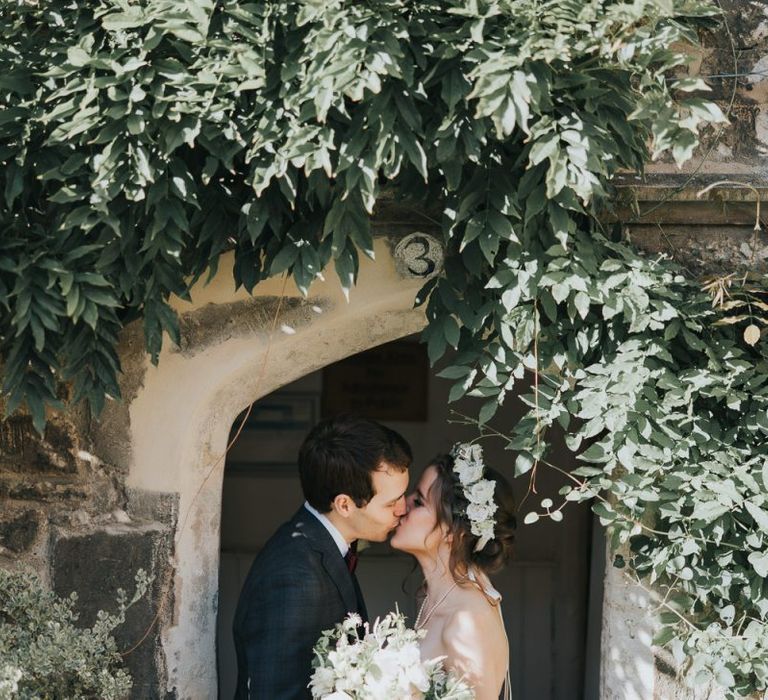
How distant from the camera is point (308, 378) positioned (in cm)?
552

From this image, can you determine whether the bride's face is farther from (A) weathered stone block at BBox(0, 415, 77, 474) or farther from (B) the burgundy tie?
(A) weathered stone block at BBox(0, 415, 77, 474)

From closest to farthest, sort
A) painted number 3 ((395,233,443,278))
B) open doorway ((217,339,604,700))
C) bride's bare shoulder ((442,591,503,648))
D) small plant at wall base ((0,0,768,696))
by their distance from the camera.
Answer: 1. small plant at wall base ((0,0,768,696))
2. painted number 3 ((395,233,443,278))
3. bride's bare shoulder ((442,591,503,648))
4. open doorway ((217,339,604,700))

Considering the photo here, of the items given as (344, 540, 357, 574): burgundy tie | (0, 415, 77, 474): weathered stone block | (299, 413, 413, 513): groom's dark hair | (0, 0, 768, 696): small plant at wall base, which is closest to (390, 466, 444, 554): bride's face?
(344, 540, 357, 574): burgundy tie

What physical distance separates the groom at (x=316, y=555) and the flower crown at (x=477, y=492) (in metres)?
0.19

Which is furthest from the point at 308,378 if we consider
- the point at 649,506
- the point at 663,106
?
the point at 663,106

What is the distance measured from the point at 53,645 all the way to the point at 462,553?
1.28 meters

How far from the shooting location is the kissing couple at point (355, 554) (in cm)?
282

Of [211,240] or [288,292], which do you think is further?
[288,292]

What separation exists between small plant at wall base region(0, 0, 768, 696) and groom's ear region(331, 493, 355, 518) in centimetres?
57

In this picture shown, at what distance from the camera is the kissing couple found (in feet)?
9.24

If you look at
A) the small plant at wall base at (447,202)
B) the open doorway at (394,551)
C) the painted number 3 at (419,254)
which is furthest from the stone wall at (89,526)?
the open doorway at (394,551)

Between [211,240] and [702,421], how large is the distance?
1.45m

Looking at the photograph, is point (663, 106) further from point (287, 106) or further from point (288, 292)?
point (288, 292)

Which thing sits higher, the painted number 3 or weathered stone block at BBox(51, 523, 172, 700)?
Answer: the painted number 3
